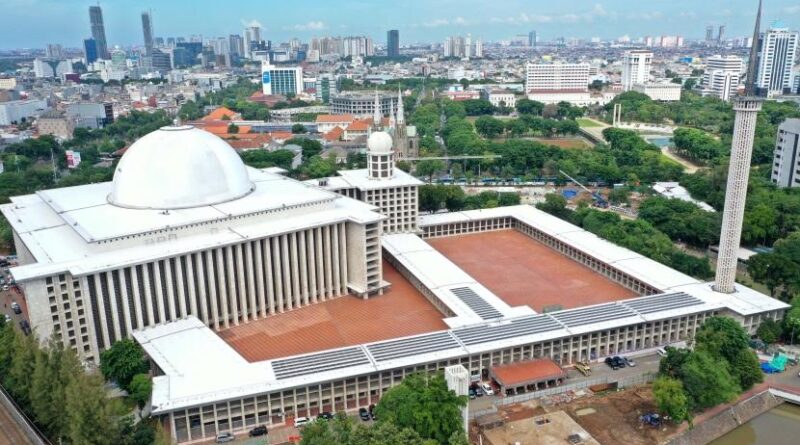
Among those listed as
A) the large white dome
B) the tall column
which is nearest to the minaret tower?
the tall column

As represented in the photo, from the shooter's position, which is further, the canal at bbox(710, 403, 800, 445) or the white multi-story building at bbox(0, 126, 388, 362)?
the white multi-story building at bbox(0, 126, 388, 362)

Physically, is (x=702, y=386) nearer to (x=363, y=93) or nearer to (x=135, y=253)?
(x=135, y=253)

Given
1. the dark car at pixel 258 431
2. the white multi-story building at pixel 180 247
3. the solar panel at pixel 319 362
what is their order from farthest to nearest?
the white multi-story building at pixel 180 247
the solar panel at pixel 319 362
the dark car at pixel 258 431

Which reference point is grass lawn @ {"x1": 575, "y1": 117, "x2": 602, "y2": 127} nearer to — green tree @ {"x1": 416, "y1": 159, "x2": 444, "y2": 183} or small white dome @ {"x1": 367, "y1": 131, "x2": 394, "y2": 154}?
green tree @ {"x1": 416, "y1": 159, "x2": 444, "y2": 183}

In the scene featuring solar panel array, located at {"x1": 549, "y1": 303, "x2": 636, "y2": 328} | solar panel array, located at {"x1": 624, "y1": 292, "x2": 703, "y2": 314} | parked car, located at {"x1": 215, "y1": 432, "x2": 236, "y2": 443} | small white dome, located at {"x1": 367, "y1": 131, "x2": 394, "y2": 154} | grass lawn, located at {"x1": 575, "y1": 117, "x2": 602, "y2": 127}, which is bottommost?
parked car, located at {"x1": 215, "y1": 432, "x2": 236, "y2": 443}

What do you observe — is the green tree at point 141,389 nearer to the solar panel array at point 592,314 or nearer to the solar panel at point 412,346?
the solar panel at point 412,346

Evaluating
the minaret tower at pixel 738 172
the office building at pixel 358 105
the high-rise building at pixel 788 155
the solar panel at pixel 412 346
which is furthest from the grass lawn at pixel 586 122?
the solar panel at pixel 412 346
